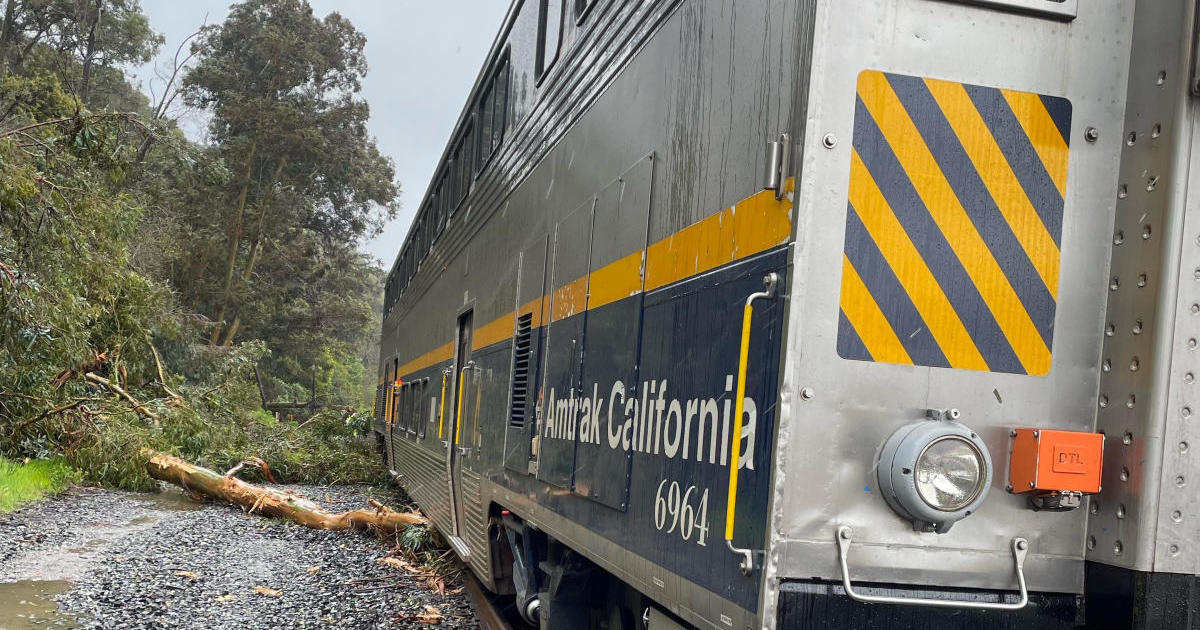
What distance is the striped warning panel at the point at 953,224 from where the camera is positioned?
7.08 feet

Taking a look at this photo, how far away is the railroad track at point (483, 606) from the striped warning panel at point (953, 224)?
4458mm

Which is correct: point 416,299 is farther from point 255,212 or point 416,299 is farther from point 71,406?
point 255,212

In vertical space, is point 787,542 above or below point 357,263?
below

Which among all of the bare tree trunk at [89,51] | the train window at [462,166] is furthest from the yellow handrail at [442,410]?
the bare tree trunk at [89,51]

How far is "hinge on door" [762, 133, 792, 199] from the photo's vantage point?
86.6 inches

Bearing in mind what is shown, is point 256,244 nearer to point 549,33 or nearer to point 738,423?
point 549,33

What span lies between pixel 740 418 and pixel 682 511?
18.0 inches

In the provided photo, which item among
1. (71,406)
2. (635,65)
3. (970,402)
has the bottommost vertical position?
(71,406)

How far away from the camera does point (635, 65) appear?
3465 millimetres

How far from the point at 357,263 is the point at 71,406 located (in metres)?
26.6

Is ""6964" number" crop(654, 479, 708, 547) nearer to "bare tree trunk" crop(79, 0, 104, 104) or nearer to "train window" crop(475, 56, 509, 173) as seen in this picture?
"train window" crop(475, 56, 509, 173)

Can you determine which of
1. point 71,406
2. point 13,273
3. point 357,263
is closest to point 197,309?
point 357,263

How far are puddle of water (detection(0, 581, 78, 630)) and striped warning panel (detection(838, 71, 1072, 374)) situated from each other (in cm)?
606

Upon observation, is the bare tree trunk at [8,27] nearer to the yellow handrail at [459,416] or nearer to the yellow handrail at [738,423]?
the yellow handrail at [459,416]
